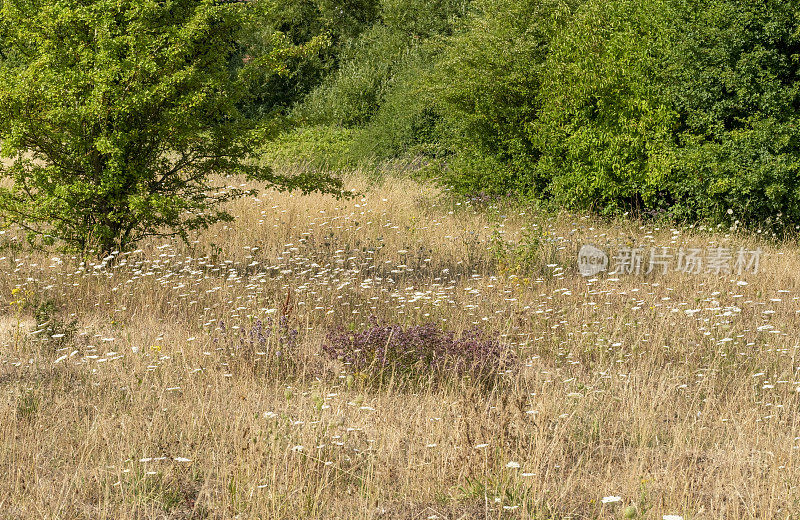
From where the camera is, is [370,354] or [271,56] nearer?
[370,354]

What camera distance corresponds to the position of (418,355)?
222 inches

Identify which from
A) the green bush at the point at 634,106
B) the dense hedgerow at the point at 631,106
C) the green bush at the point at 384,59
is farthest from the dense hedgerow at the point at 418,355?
the green bush at the point at 384,59

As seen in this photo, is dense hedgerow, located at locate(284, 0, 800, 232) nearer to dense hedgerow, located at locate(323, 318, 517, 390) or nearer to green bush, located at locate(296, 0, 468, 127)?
dense hedgerow, located at locate(323, 318, 517, 390)

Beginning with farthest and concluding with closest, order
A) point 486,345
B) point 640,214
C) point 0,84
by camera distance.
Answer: point 640,214, point 0,84, point 486,345

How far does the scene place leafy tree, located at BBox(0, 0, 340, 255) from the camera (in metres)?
8.02

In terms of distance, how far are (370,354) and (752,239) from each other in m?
A: 7.42

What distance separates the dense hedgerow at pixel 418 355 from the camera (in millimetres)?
5402

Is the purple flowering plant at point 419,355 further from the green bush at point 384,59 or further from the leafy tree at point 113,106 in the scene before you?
→ the green bush at point 384,59

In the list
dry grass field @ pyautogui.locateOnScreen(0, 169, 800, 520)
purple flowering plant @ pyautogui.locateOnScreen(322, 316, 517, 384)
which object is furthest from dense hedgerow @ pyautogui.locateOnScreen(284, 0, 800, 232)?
purple flowering plant @ pyautogui.locateOnScreen(322, 316, 517, 384)

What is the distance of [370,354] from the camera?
5621 mm

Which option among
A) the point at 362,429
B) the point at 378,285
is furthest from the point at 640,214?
the point at 362,429

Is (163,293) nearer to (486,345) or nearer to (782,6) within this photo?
(486,345)

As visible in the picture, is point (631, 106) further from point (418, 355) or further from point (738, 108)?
point (418, 355)

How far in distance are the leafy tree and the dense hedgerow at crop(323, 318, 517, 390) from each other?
3.47 meters
